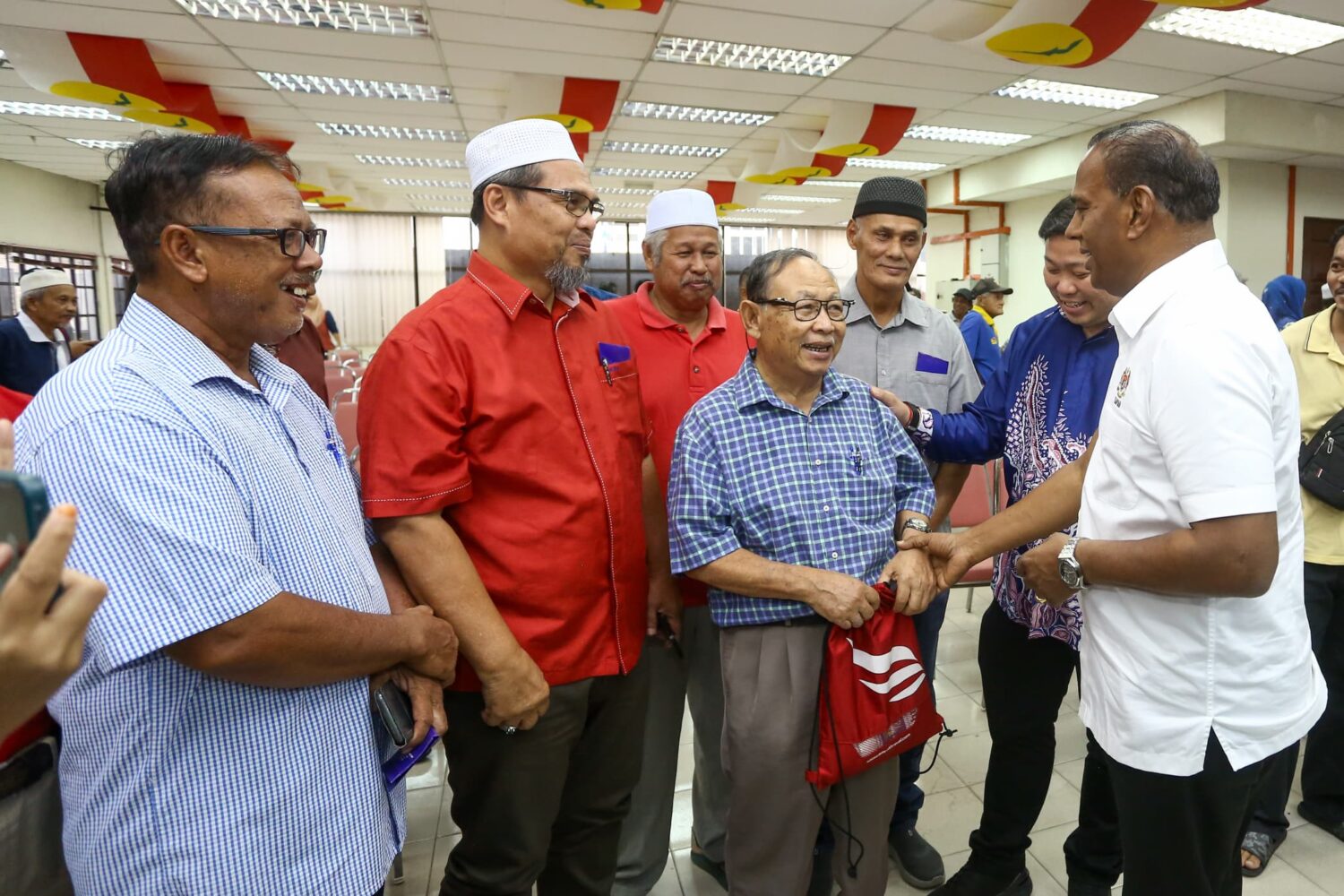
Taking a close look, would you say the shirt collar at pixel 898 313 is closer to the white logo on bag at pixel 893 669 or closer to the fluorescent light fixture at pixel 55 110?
the white logo on bag at pixel 893 669

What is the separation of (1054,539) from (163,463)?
1.35 m

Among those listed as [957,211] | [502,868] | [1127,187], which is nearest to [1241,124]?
[957,211]

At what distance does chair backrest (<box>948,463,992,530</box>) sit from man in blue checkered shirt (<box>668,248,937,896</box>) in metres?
1.79

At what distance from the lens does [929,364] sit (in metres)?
2.14

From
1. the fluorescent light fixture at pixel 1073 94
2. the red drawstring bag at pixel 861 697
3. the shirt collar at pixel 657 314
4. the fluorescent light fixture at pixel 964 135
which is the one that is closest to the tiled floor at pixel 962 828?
the red drawstring bag at pixel 861 697

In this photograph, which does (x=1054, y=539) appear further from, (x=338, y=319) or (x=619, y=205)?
(x=338, y=319)

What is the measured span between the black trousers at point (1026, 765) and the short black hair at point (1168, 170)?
3.34 ft

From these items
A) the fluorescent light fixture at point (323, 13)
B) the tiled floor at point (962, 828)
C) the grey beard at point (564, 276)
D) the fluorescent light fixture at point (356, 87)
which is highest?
the fluorescent light fixture at point (356, 87)

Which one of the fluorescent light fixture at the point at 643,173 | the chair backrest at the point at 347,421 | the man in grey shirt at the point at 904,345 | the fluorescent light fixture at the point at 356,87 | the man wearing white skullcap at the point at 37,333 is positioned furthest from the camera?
the fluorescent light fixture at the point at 643,173

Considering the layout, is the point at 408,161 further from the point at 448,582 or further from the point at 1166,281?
the point at 1166,281

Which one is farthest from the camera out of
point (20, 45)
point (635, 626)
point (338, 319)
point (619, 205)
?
point (338, 319)

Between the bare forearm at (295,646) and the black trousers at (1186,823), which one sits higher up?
the bare forearm at (295,646)

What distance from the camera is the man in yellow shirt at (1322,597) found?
2.11 metres

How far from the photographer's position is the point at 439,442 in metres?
1.29
